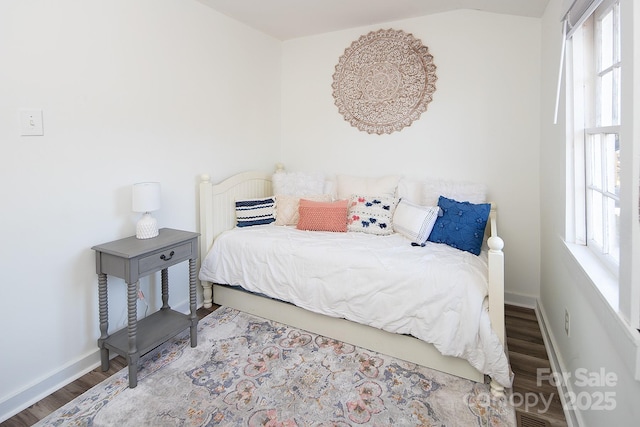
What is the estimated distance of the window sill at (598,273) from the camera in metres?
1.21

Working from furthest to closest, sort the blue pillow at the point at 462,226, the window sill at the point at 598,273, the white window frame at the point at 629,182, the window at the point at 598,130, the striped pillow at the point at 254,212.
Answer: the striped pillow at the point at 254,212 → the blue pillow at the point at 462,226 → the window at the point at 598,130 → the window sill at the point at 598,273 → the white window frame at the point at 629,182

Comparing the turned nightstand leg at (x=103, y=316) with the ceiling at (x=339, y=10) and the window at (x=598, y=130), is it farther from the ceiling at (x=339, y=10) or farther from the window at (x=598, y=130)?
the window at (x=598, y=130)

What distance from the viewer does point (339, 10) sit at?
9.43 feet

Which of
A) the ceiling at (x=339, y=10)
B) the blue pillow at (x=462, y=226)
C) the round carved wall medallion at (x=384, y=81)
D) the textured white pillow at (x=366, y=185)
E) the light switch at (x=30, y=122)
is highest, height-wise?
the ceiling at (x=339, y=10)

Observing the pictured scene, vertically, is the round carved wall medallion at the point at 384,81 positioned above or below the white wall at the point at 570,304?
above

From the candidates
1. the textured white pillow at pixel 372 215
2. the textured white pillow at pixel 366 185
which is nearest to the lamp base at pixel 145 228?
the textured white pillow at pixel 372 215

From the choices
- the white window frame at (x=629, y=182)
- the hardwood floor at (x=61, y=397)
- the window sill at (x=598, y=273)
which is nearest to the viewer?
Result: the white window frame at (x=629, y=182)

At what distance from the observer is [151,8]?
234 centimetres

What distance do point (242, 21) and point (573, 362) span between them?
11.2ft

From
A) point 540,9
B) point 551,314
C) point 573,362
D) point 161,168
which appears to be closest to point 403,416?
point 573,362

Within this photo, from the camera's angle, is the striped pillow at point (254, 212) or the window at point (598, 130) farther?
the striped pillow at point (254, 212)

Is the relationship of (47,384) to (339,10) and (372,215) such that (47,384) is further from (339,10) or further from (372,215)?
(339,10)

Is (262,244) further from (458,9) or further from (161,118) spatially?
(458,9)

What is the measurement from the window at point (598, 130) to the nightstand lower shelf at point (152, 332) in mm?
2279
